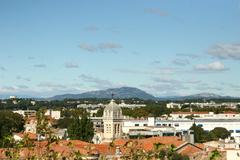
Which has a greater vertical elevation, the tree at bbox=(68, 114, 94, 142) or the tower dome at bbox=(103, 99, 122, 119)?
the tower dome at bbox=(103, 99, 122, 119)

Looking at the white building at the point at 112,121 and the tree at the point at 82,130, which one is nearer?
the white building at the point at 112,121

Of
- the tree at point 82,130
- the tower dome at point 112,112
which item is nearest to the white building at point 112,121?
the tower dome at point 112,112

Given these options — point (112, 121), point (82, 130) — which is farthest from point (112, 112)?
point (82, 130)

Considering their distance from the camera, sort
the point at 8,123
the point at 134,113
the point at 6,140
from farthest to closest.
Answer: the point at 134,113
the point at 8,123
the point at 6,140

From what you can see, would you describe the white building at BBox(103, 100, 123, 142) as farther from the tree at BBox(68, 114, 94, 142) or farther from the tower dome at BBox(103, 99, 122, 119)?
the tree at BBox(68, 114, 94, 142)

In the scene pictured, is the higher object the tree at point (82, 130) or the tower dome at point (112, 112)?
the tower dome at point (112, 112)

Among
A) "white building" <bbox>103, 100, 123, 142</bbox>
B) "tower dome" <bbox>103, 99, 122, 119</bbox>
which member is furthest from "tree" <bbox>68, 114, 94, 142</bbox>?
"tower dome" <bbox>103, 99, 122, 119</bbox>

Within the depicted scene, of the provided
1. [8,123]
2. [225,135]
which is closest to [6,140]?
[8,123]

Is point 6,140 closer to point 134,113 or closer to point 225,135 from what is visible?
point 225,135

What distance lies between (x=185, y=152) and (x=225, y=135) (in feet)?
154

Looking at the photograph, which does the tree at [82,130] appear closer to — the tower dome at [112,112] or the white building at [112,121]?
the white building at [112,121]

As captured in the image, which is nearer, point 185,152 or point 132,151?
point 132,151

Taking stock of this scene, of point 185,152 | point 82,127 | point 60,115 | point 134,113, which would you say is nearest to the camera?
point 185,152

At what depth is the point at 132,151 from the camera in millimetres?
11336
